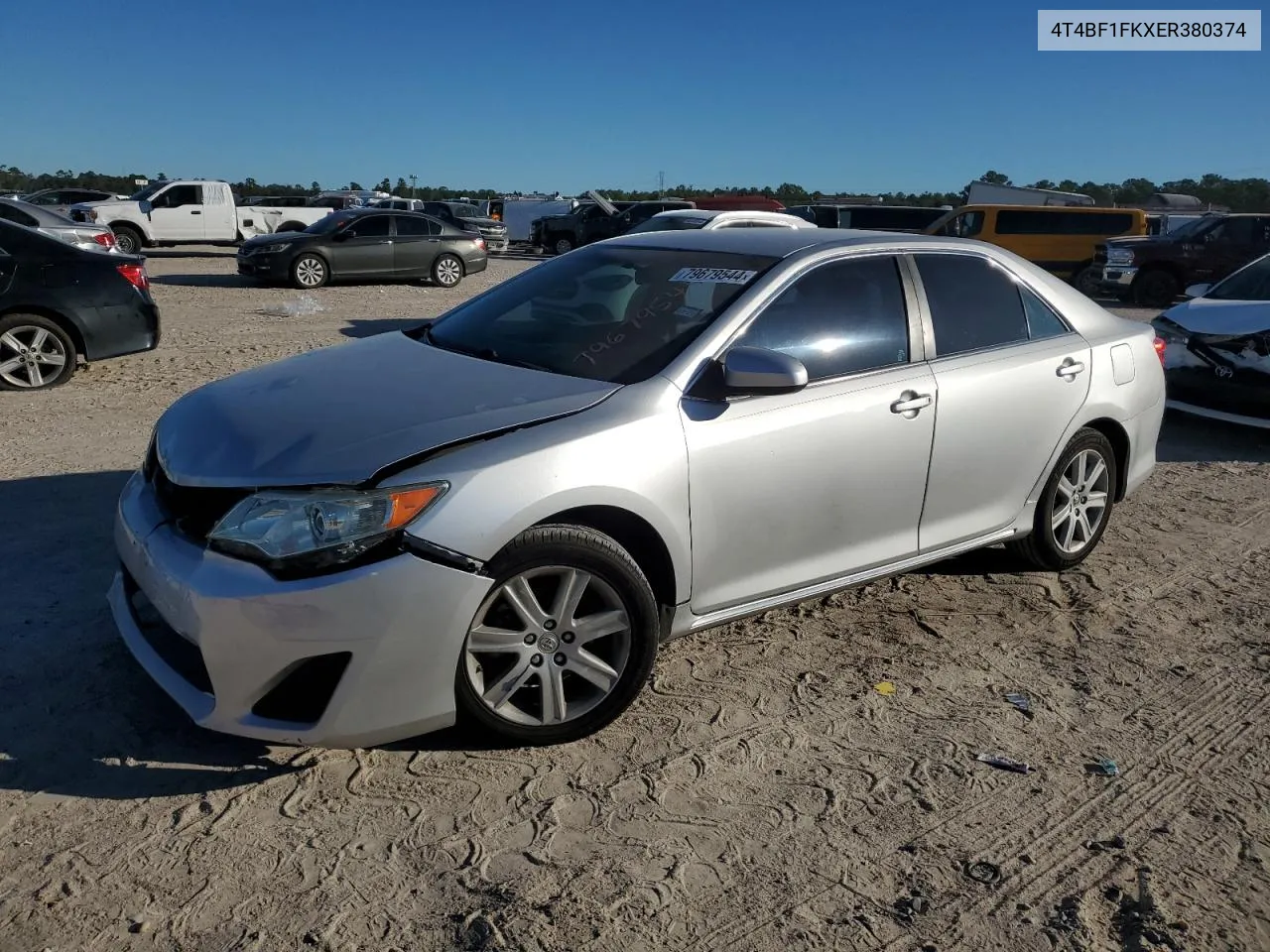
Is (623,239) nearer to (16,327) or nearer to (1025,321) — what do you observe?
(1025,321)

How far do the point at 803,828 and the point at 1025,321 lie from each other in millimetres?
2766

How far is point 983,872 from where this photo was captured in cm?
294

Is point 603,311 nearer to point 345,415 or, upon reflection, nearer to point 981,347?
point 345,415

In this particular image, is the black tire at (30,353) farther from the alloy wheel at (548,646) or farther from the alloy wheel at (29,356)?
the alloy wheel at (548,646)

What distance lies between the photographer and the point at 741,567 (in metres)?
3.79

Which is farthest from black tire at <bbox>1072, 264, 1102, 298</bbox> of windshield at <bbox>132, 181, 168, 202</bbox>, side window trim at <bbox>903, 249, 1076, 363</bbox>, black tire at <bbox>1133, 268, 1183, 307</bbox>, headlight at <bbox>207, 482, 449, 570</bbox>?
windshield at <bbox>132, 181, 168, 202</bbox>

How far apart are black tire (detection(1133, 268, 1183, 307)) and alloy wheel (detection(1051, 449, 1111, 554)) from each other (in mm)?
16317

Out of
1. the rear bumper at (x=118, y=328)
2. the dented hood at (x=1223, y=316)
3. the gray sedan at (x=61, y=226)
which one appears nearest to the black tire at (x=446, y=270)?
the gray sedan at (x=61, y=226)

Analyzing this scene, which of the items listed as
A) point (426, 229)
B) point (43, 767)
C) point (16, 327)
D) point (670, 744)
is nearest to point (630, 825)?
point (670, 744)

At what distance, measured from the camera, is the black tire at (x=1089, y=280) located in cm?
2066

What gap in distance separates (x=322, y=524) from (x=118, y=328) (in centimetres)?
661

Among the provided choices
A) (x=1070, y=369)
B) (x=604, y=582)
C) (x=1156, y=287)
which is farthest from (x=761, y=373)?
(x=1156, y=287)

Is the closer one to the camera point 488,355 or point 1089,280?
point 488,355

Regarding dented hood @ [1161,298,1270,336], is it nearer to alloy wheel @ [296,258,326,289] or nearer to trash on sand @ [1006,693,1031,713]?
trash on sand @ [1006,693,1031,713]
